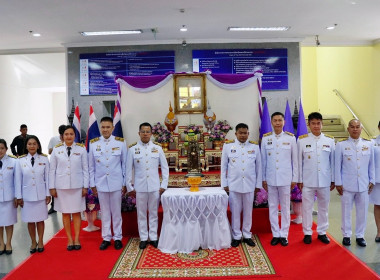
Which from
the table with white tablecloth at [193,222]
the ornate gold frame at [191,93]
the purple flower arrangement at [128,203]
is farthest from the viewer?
the ornate gold frame at [191,93]

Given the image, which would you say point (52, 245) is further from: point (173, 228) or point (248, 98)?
point (248, 98)

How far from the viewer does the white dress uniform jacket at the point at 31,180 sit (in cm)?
415

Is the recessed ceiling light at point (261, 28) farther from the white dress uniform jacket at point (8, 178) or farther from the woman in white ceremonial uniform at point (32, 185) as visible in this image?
the white dress uniform jacket at point (8, 178)

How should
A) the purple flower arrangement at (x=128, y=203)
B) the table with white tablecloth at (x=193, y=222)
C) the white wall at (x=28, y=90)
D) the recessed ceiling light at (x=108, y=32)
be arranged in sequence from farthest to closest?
the white wall at (x=28, y=90) < the recessed ceiling light at (x=108, y=32) < the purple flower arrangement at (x=128, y=203) < the table with white tablecloth at (x=193, y=222)

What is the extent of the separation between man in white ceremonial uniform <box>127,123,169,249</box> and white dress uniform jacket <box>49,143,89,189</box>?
0.54 meters

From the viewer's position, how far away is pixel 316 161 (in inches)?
169

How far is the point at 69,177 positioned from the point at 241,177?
2.01 meters

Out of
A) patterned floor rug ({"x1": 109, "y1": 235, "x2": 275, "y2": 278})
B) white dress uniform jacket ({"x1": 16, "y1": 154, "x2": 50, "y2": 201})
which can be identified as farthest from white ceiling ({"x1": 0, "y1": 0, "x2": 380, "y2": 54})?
patterned floor rug ({"x1": 109, "y1": 235, "x2": 275, "y2": 278})

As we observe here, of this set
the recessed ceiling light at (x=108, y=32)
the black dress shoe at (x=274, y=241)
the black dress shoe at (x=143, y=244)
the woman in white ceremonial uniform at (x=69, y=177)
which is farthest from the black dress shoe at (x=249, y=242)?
the recessed ceiling light at (x=108, y=32)

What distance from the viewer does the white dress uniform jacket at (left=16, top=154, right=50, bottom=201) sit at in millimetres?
4152

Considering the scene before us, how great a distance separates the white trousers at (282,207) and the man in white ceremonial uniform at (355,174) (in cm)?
62

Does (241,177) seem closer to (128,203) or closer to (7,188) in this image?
(128,203)

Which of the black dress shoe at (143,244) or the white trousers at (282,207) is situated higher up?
the white trousers at (282,207)

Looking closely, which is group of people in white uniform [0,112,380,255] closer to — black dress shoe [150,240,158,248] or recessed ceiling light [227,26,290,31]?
black dress shoe [150,240,158,248]
